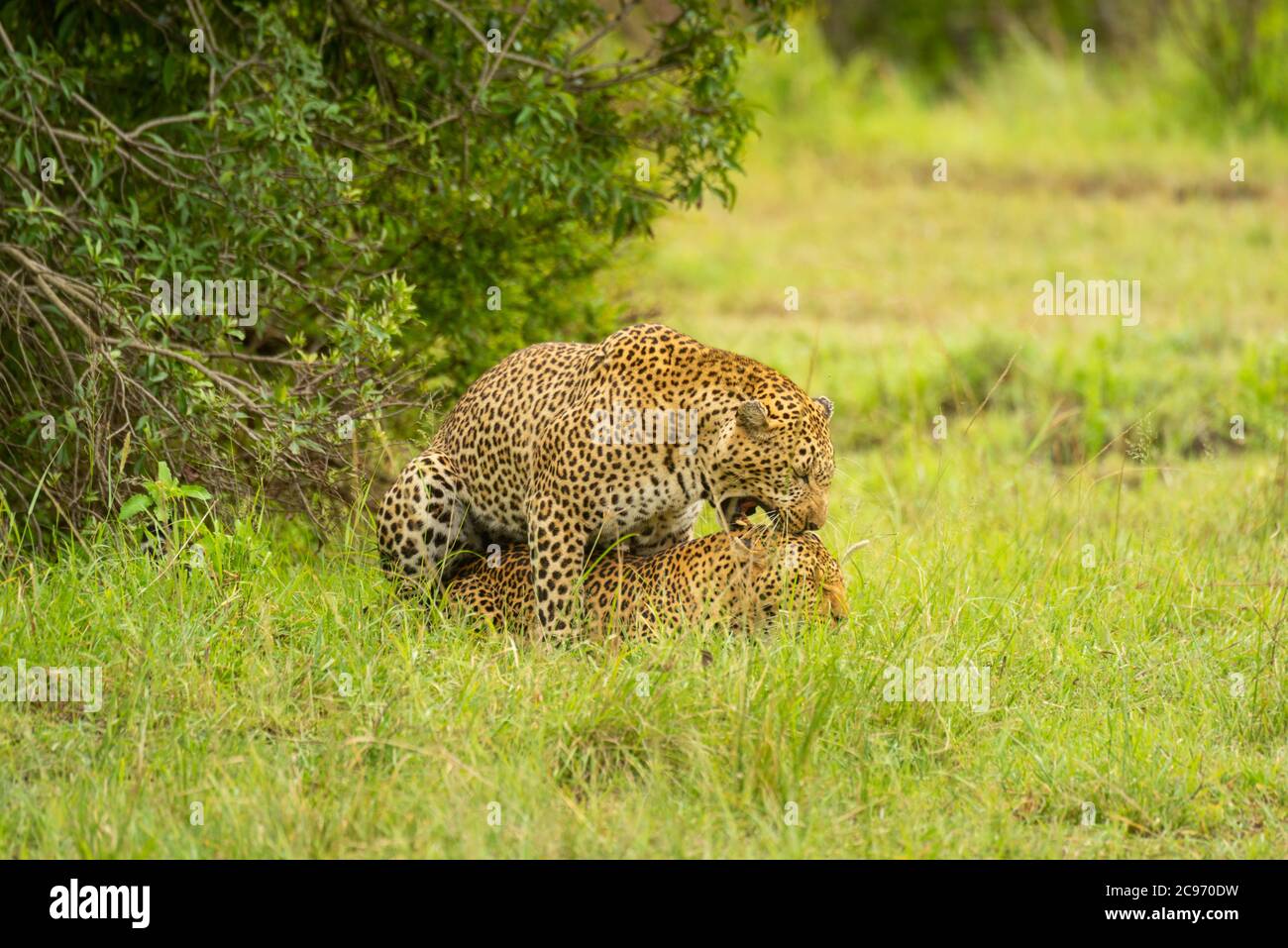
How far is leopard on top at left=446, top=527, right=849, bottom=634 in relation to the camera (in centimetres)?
555

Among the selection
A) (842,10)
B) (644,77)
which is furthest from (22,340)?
(842,10)

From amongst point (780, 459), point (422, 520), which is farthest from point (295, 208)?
point (780, 459)

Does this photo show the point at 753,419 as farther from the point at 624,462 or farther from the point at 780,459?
the point at 624,462

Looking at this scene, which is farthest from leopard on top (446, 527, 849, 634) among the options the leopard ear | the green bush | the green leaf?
the green leaf

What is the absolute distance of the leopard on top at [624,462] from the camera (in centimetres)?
568

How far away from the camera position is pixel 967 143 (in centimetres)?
1717

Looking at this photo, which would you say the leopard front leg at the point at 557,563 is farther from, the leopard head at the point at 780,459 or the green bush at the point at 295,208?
the green bush at the point at 295,208

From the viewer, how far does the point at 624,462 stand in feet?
18.7

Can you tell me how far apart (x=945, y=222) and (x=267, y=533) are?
9.55 metres

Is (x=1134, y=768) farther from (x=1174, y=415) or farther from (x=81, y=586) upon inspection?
(x=1174, y=415)

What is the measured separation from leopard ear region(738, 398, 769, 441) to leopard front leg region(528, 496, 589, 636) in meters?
0.65

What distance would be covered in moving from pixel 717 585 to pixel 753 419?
1.82 ft

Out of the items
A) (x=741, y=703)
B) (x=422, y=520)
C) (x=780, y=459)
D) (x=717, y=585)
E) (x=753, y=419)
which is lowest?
(x=741, y=703)

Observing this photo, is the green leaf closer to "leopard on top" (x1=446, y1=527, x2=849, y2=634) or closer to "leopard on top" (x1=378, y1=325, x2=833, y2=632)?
"leopard on top" (x1=378, y1=325, x2=833, y2=632)
